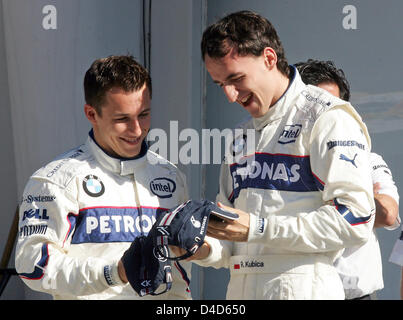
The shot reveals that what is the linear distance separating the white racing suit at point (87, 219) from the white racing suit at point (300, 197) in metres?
0.28

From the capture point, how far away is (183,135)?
3.62m

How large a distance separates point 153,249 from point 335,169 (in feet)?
1.83

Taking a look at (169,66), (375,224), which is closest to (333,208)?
(375,224)

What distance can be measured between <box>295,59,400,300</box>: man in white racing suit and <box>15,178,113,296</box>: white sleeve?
29.9 inches

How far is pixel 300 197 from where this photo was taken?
6.41 ft

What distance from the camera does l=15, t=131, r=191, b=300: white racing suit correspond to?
2.00 m

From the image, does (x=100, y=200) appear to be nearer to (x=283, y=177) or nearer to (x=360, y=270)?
(x=283, y=177)

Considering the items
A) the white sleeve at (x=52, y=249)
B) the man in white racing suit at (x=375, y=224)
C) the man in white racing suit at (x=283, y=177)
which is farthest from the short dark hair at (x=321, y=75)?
the white sleeve at (x=52, y=249)

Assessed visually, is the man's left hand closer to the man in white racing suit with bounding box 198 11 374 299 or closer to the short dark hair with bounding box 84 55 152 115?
the man in white racing suit with bounding box 198 11 374 299

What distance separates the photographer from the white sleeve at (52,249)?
1996mm

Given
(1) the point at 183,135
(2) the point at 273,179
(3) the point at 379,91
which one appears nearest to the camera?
(2) the point at 273,179

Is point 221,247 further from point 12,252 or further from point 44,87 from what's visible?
point 12,252

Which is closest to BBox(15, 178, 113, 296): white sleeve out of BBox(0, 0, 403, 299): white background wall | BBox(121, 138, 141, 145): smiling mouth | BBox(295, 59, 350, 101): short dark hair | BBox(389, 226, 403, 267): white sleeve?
BBox(121, 138, 141, 145): smiling mouth
